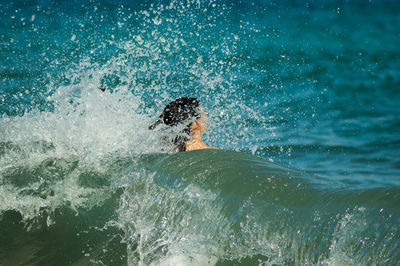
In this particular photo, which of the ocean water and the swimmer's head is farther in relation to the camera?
the swimmer's head

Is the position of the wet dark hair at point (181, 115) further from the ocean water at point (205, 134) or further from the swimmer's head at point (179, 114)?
the ocean water at point (205, 134)

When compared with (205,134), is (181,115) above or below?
above

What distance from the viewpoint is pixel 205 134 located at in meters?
6.45

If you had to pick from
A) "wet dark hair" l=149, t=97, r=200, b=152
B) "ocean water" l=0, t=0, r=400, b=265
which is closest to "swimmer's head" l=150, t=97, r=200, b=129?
"wet dark hair" l=149, t=97, r=200, b=152

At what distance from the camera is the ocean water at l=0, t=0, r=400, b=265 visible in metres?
2.11

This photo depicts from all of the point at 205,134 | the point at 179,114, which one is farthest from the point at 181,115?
the point at 205,134

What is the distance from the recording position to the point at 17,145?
10.5ft

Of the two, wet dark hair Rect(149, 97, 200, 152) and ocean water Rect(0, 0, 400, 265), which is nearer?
ocean water Rect(0, 0, 400, 265)

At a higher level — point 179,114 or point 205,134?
point 179,114

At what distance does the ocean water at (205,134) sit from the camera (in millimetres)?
2113

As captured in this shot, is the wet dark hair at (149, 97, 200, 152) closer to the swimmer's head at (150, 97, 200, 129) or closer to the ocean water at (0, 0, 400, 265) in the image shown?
the swimmer's head at (150, 97, 200, 129)

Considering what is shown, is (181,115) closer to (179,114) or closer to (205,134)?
(179,114)

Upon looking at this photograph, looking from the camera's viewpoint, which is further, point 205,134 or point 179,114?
point 205,134

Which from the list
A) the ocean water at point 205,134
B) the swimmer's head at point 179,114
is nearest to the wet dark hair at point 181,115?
the swimmer's head at point 179,114
